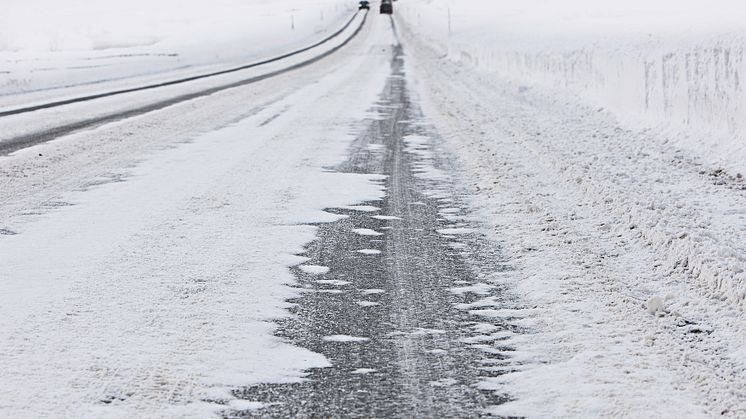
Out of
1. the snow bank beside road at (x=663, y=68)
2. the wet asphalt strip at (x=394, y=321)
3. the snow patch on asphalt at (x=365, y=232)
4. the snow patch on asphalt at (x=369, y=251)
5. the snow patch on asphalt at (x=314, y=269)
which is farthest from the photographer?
the snow bank beside road at (x=663, y=68)

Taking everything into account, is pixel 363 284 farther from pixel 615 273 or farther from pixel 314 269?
pixel 615 273

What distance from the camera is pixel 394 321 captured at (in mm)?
2998

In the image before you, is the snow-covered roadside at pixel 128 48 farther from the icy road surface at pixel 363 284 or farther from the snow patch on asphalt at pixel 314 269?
the snow patch on asphalt at pixel 314 269

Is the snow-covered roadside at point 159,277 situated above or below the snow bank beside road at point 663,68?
below

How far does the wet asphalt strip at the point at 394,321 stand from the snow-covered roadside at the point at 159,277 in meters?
0.12

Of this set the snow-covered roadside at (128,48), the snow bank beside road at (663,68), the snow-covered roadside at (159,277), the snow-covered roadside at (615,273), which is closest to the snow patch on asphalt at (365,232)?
the snow-covered roadside at (159,277)

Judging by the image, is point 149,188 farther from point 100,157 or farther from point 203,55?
point 203,55

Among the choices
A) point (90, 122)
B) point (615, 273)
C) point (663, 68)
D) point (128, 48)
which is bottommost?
point (615, 273)

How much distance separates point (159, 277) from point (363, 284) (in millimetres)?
911

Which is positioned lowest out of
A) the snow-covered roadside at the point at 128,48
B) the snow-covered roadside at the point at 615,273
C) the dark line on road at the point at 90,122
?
the snow-covered roadside at the point at 615,273

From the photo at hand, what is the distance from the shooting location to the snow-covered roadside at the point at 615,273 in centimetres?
238

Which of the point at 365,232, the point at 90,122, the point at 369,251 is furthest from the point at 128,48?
the point at 369,251

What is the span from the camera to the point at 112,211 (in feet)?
16.0

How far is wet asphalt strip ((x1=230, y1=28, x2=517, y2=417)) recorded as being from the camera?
2.33m
